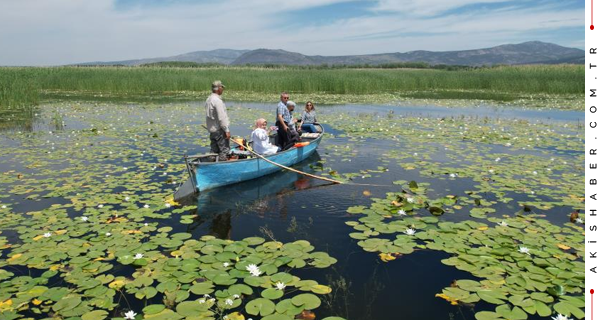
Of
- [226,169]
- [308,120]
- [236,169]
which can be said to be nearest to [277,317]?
[226,169]

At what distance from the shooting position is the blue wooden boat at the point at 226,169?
7961 mm

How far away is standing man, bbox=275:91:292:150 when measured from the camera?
434 inches

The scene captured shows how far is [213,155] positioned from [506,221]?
20.4 feet

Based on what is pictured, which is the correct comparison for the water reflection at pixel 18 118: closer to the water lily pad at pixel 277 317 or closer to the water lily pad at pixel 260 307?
the water lily pad at pixel 260 307

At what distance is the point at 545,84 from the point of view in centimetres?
3381

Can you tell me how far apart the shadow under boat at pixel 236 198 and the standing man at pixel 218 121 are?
0.96 m

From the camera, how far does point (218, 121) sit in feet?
28.8

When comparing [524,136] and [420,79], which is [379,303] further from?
[420,79]

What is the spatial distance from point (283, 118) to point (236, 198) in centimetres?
372

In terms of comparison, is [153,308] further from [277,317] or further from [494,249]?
[494,249]

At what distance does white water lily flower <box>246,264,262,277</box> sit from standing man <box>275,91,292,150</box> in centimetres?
660

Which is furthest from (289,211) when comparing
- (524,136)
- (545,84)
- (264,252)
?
(545,84)

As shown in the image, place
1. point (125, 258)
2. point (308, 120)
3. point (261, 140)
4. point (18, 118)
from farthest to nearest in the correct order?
point (18, 118) < point (308, 120) < point (261, 140) < point (125, 258)

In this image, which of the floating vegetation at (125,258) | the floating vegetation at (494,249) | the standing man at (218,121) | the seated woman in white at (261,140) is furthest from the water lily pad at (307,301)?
the seated woman in white at (261,140)
